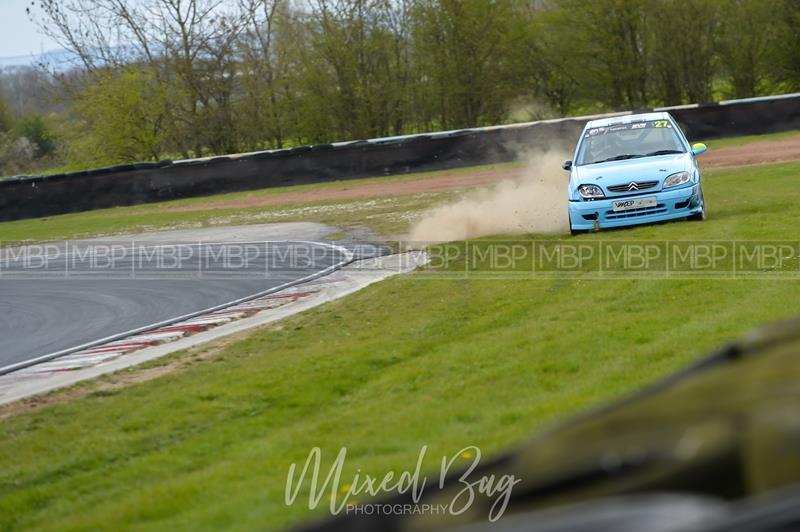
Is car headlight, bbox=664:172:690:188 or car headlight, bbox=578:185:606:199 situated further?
car headlight, bbox=578:185:606:199

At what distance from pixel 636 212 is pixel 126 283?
7.65 metres

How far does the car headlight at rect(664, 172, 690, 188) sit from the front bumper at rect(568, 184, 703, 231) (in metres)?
0.08

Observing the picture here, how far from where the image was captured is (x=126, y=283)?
16.8 meters

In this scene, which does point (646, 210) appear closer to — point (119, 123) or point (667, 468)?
point (667, 468)

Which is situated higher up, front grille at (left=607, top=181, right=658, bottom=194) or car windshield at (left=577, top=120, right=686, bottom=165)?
car windshield at (left=577, top=120, right=686, bottom=165)

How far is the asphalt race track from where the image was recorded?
13195 millimetres

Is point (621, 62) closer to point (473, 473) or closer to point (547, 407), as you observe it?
point (547, 407)

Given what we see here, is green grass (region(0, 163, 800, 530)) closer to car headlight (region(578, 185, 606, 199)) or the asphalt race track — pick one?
the asphalt race track

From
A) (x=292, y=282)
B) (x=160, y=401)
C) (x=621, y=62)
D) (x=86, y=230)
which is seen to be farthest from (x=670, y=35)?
(x=160, y=401)

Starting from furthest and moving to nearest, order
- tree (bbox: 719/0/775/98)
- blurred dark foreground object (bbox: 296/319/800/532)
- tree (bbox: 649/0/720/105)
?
tree (bbox: 649/0/720/105)
tree (bbox: 719/0/775/98)
blurred dark foreground object (bbox: 296/319/800/532)

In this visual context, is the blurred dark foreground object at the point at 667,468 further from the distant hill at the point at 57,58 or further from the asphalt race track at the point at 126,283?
the distant hill at the point at 57,58

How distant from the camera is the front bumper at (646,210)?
14.7 m

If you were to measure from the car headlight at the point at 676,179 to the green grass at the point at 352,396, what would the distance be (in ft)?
11.9

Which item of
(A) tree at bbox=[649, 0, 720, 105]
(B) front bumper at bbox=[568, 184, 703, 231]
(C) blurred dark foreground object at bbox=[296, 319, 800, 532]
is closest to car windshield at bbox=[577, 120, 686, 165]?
(B) front bumper at bbox=[568, 184, 703, 231]
